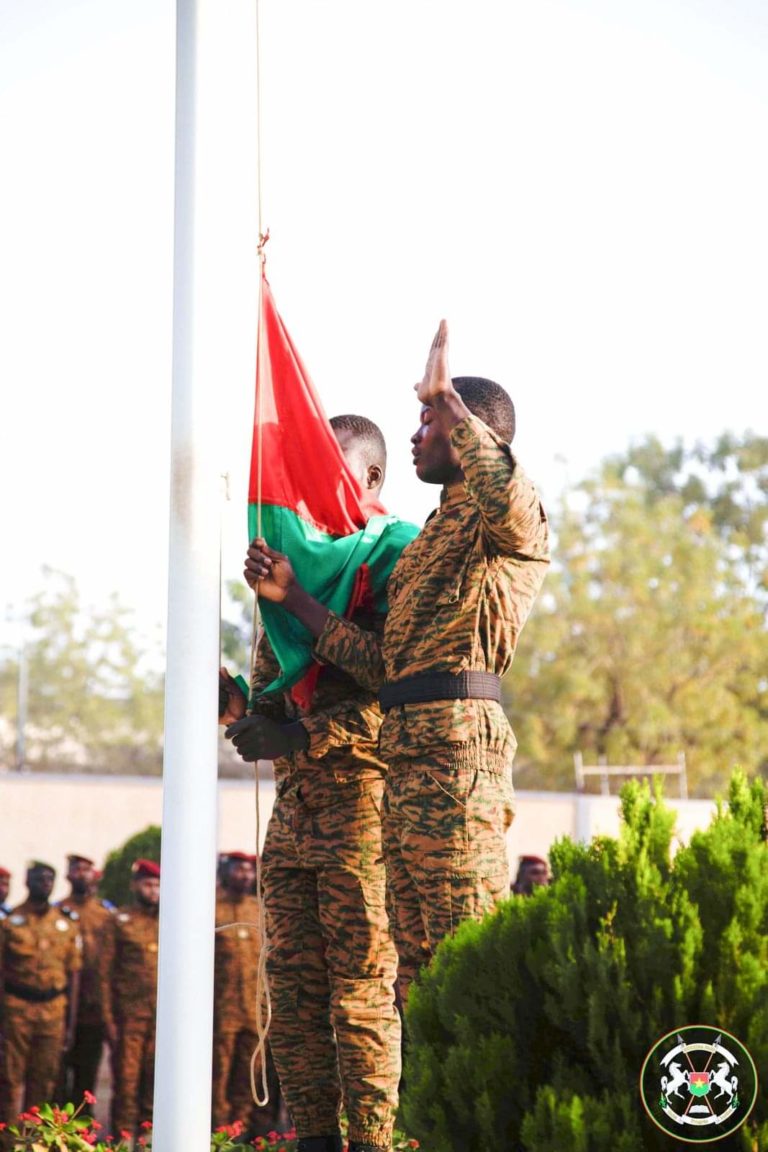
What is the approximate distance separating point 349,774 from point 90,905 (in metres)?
6.58

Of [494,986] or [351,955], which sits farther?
[351,955]

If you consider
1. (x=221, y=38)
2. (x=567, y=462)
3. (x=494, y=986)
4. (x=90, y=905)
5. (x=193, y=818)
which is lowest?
(x=90, y=905)

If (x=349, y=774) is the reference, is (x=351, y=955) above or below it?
below

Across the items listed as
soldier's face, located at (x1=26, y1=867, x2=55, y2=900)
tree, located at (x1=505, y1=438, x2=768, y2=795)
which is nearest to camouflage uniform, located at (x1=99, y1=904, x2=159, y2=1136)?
soldier's face, located at (x1=26, y1=867, x2=55, y2=900)

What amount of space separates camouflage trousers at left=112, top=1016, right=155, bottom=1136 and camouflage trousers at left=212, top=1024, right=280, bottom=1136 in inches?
18.4

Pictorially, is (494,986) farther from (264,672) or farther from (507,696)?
(507,696)

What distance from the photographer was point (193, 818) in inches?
117

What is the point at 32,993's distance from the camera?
914 centimetres

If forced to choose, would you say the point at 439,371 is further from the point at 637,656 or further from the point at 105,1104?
the point at 637,656

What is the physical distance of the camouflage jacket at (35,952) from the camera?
917 cm

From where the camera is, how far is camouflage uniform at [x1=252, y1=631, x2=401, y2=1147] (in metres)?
3.72

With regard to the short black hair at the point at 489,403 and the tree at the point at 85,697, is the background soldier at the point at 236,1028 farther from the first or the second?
the tree at the point at 85,697

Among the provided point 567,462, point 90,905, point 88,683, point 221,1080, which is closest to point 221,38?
point 221,1080

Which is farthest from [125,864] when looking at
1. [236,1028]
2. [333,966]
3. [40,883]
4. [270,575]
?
[270,575]
